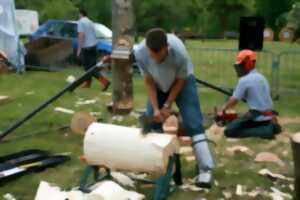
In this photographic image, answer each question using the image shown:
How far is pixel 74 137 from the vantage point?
806cm

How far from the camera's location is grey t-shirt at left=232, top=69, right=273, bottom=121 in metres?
7.83

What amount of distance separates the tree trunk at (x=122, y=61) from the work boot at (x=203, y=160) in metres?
3.79

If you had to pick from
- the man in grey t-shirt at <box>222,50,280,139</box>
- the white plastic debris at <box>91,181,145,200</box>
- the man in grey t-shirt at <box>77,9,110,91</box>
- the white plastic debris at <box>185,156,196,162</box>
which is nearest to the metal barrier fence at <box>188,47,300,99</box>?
the man in grey t-shirt at <box>77,9,110,91</box>

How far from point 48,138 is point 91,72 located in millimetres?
1323

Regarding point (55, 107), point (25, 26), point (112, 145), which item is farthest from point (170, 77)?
point (25, 26)

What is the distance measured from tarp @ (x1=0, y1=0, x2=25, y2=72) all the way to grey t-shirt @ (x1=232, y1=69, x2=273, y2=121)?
30.6ft

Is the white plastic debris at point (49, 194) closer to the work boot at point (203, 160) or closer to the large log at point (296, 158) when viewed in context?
the work boot at point (203, 160)

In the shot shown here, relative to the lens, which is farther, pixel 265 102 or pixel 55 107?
pixel 55 107

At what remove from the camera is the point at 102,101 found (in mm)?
11117

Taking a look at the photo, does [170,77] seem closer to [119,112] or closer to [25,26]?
[119,112]

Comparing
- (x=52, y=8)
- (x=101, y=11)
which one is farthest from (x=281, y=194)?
(x=101, y=11)

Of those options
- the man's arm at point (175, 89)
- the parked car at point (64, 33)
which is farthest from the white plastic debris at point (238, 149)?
the parked car at point (64, 33)

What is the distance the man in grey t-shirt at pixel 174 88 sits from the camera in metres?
5.46

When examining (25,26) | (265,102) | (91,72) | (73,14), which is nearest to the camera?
(91,72)
